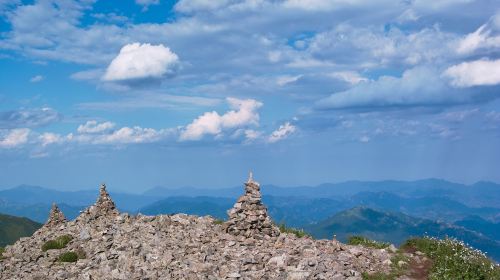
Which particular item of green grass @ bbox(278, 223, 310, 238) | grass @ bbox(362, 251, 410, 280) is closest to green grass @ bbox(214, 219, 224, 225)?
green grass @ bbox(278, 223, 310, 238)

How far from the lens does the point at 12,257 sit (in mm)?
33969

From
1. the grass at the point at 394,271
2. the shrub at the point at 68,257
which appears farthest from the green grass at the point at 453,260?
the shrub at the point at 68,257

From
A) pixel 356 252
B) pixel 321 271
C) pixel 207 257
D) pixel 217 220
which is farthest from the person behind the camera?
pixel 217 220

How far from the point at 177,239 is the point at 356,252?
12.8 m

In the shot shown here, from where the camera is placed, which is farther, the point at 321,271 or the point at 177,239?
the point at 177,239

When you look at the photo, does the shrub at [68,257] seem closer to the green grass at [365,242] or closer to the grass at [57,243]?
the grass at [57,243]

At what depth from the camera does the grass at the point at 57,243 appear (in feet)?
113

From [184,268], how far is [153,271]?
1.92 m

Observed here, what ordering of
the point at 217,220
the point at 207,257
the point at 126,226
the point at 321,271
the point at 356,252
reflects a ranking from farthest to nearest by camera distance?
the point at 217,220 < the point at 126,226 < the point at 356,252 < the point at 207,257 < the point at 321,271

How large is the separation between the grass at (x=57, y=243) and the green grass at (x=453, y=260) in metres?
25.9

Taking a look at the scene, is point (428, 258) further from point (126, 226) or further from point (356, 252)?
point (126, 226)

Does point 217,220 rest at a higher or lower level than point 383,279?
higher

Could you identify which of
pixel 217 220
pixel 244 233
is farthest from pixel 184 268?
pixel 217 220

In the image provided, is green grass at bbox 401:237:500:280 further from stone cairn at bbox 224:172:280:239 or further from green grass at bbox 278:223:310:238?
stone cairn at bbox 224:172:280:239
